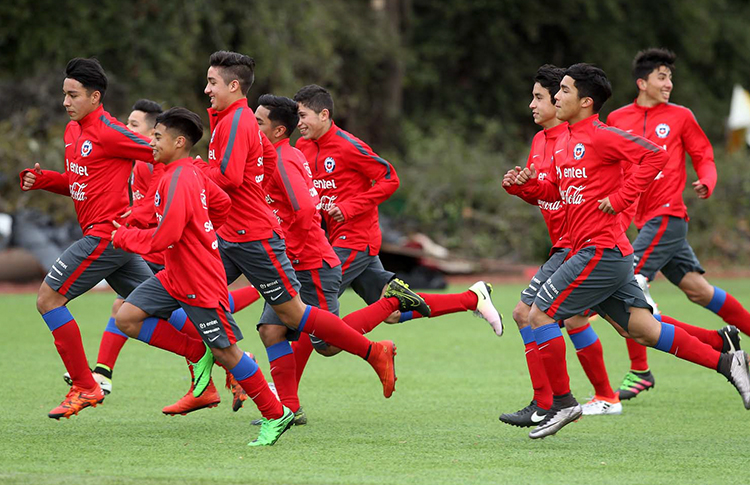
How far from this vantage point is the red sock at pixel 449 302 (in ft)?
26.4

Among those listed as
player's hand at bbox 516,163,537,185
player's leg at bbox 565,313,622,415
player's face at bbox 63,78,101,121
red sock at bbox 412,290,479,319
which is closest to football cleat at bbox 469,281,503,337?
red sock at bbox 412,290,479,319

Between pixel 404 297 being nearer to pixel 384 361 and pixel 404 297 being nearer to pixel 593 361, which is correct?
pixel 384 361

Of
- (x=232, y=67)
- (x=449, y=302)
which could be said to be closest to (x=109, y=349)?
(x=232, y=67)

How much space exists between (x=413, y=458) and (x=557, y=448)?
0.90 metres

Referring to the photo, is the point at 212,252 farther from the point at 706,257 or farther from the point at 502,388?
the point at 706,257

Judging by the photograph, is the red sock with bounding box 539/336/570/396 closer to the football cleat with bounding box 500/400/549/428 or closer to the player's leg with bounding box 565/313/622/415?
the football cleat with bounding box 500/400/549/428

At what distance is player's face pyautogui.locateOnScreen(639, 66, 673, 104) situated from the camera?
8.36 meters

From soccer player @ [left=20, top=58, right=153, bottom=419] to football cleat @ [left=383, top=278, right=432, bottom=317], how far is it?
5.95 feet

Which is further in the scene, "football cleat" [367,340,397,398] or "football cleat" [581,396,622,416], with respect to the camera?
"football cleat" [581,396,622,416]

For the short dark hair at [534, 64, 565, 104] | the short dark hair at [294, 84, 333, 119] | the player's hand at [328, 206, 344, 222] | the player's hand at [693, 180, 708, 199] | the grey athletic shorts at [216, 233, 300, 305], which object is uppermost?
the short dark hair at [534, 64, 565, 104]

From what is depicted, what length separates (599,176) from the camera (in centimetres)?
638

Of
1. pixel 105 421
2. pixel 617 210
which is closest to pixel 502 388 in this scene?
pixel 617 210

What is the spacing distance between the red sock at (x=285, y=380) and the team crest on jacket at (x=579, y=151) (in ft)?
7.06

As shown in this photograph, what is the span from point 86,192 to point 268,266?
142cm
